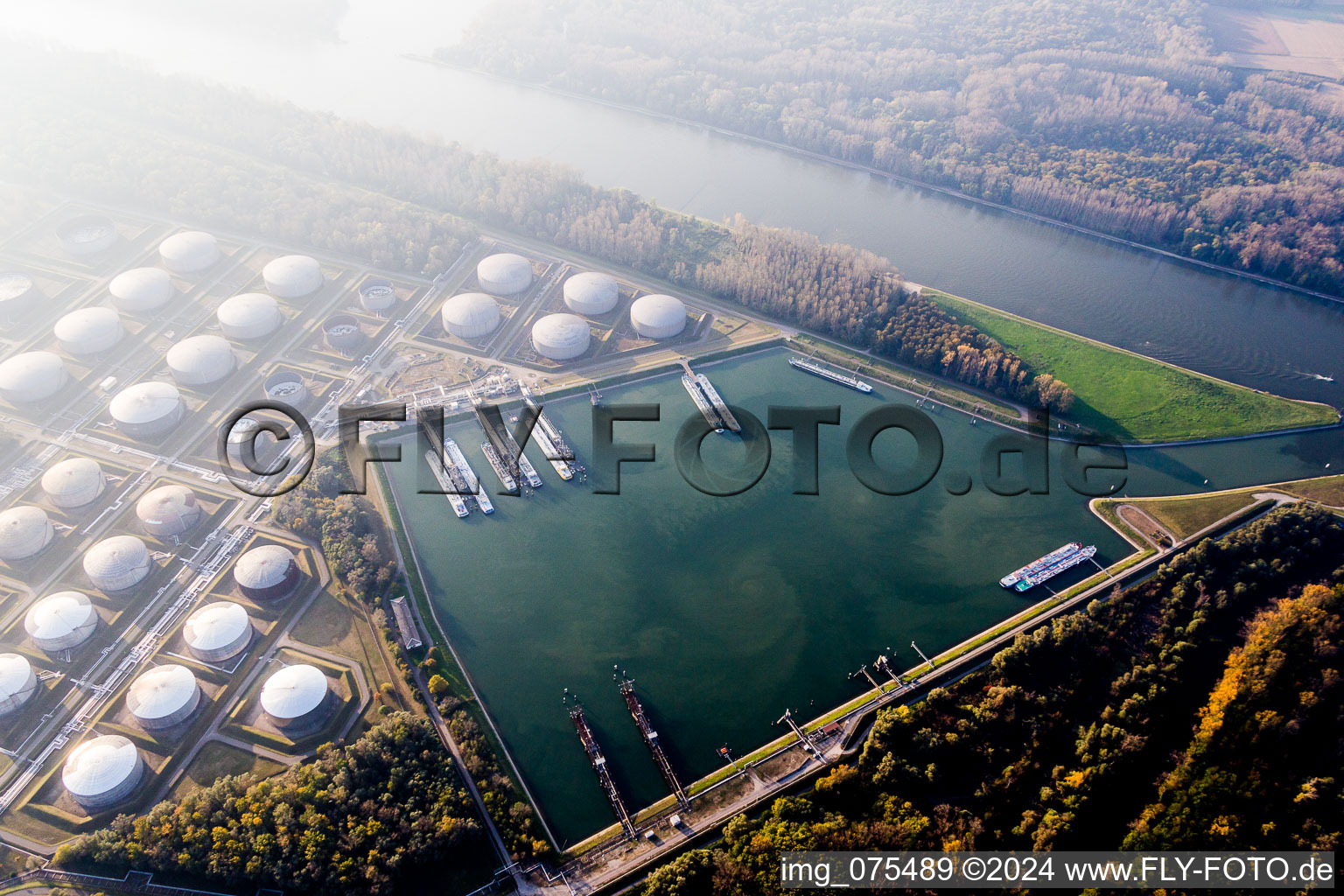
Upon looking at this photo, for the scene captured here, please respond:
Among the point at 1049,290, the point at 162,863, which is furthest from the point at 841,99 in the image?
the point at 162,863

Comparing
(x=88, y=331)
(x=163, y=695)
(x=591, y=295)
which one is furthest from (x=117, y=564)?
(x=591, y=295)

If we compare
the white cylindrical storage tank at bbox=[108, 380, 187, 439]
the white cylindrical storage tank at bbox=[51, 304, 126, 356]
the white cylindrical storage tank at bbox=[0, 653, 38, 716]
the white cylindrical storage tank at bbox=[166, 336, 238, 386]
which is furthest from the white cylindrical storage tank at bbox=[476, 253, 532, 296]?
the white cylindrical storage tank at bbox=[0, 653, 38, 716]

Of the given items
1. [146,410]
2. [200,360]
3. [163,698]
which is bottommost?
[163,698]

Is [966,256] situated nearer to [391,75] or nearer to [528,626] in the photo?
[528,626]

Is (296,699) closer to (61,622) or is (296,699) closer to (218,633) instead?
(218,633)

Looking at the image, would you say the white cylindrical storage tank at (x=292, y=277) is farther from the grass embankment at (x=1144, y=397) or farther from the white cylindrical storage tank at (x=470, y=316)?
the grass embankment at (x=1144, y=397)

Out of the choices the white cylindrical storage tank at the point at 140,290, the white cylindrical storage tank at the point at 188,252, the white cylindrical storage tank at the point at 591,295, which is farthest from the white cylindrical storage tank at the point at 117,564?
the white cylindrical storage tank at the point at 591,295
